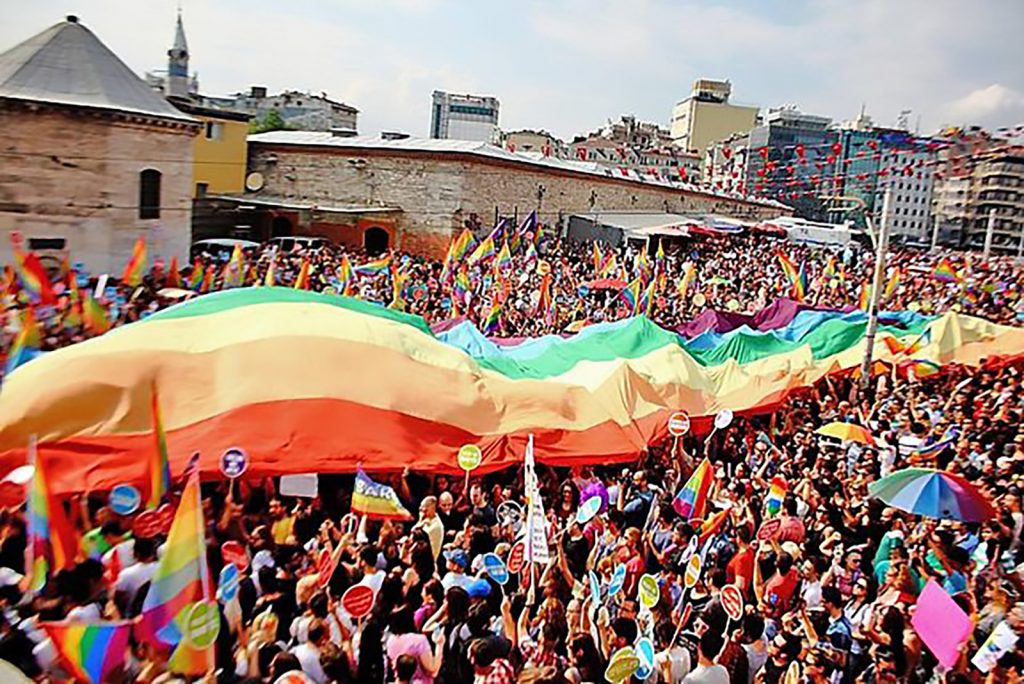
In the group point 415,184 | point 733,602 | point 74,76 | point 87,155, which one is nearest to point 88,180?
point 87,155

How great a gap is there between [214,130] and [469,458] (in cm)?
2902

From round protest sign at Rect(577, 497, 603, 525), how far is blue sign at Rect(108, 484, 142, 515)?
3483 mm

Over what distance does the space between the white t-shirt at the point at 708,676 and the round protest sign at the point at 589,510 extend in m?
2.06

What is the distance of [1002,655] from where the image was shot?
461 centimetres

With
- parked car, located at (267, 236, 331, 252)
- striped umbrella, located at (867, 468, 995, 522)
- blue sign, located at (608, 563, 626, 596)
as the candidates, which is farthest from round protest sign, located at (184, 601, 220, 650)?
parked car, located at (267, 236, 331, 252)

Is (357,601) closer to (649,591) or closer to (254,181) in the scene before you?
(649,591)

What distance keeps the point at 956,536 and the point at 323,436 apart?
5.60 meters

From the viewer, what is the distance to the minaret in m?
38.1

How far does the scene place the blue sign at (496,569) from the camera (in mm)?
5629

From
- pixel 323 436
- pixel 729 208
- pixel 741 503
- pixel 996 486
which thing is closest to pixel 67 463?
pixel 323 436

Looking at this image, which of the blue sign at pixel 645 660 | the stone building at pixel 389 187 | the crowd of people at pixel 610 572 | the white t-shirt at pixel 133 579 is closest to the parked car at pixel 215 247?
the stone building at pixel 389 187

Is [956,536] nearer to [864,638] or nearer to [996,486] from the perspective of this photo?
[996,486]

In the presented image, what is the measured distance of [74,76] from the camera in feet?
72.8

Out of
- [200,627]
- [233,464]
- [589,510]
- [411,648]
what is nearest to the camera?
[200,627]
